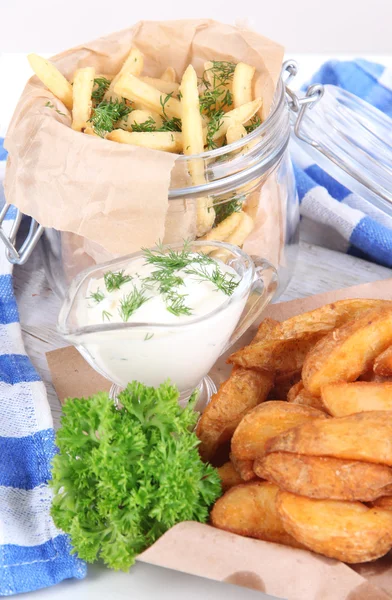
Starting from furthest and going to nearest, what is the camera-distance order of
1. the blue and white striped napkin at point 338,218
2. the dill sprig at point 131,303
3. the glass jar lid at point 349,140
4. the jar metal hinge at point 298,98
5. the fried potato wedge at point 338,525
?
the blue and white striped napkin at point 338,218 → the glass jar lid at point 349,140 → the jar metal hinge at point 298,98 → the dill sprig at point 131,303 → the fried potato wedge at point 338,525

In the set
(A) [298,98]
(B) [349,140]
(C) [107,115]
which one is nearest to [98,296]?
(C) [107,115]

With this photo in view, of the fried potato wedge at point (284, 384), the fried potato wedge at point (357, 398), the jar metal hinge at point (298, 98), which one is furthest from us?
the jar metal hinge at point (298, 98)

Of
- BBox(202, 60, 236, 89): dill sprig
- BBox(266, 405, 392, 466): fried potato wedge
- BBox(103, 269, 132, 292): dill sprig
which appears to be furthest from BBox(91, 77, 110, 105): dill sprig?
BBox(266, 405, 392, 466): fried potato wedge

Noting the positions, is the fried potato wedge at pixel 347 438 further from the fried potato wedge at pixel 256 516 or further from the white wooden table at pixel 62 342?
the white wooden table at pixel 62 342

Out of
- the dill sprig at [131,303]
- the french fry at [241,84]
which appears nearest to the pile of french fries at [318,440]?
the dill sprig at [131,303]

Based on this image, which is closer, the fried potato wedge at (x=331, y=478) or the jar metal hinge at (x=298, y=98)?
the fried potato wedge at (x=331, y=478)

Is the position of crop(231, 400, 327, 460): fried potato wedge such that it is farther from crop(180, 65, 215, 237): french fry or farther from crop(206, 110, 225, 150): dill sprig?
crop(206, 110, 225, 150): dill sprig
